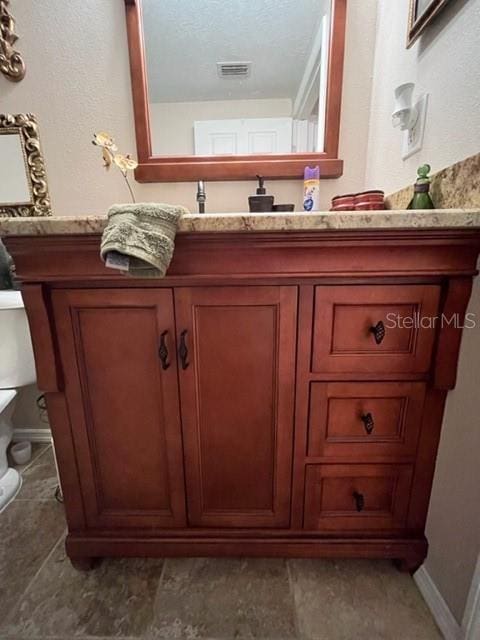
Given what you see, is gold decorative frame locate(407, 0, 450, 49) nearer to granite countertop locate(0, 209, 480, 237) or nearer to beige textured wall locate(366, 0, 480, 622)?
beige textured wall locate(366, 0, 480, 622)

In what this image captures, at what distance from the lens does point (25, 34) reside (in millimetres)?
1025

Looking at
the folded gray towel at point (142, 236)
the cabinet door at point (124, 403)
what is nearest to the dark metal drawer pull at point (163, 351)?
the cabinet door at point (124, 403)

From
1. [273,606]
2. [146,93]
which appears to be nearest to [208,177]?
[146,93]

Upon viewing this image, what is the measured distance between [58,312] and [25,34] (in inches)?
43.2

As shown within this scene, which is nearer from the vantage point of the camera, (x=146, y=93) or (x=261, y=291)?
(x=261, y=291)

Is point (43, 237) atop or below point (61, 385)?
atop

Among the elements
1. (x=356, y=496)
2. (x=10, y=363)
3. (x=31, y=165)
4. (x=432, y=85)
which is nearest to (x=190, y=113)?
(x=31, y=165)

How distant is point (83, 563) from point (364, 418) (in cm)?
87

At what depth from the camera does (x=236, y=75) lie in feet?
3.49

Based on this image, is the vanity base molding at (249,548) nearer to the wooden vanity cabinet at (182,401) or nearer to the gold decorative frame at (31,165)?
the wooden vanity cabinet at (182,401)

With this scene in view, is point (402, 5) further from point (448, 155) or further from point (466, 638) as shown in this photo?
point (466, 638)

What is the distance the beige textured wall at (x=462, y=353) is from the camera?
61 cm

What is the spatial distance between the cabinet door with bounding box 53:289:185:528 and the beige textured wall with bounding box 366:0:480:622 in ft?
2.07

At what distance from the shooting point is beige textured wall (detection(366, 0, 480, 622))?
61cm
